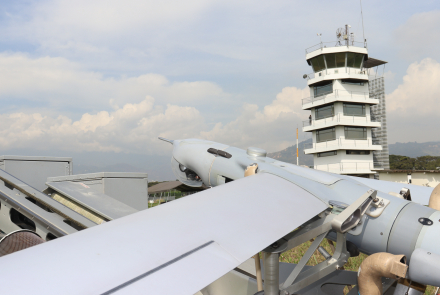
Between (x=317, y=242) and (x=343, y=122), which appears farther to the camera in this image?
(x=343, y=122)

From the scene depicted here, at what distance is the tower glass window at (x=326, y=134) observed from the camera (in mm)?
31000

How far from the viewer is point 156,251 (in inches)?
63.6

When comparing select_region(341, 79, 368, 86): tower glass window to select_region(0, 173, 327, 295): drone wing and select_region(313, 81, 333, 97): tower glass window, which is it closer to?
select_region(313, 81, 333, 97): tower glass window

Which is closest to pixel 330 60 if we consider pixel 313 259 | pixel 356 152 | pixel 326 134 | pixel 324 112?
pixel 324 112

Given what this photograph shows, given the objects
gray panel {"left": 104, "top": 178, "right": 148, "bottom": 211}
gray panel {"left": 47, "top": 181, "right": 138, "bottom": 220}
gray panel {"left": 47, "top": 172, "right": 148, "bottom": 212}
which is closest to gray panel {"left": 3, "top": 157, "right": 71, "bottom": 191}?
gray panel {"left": 47, "top": 172, "right": 148, "bottom": 212}

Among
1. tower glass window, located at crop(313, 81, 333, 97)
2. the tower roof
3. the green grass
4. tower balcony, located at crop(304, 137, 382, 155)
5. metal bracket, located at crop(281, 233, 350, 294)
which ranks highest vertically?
the tower roof

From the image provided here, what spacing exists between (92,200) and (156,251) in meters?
3.97

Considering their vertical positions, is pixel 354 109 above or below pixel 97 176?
above

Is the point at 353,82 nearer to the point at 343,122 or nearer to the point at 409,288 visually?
the point at 343,122

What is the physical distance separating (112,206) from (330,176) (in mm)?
3904

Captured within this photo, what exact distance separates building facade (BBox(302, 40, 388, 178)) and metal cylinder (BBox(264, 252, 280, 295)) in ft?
98.4

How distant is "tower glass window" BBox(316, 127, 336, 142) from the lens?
102 feet

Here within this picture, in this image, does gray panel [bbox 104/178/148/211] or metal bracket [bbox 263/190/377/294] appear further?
gray panel [bbox 104/178/148/211]

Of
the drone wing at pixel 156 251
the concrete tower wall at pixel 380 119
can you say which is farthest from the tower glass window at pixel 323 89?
the drone wing at pixel 156 251
